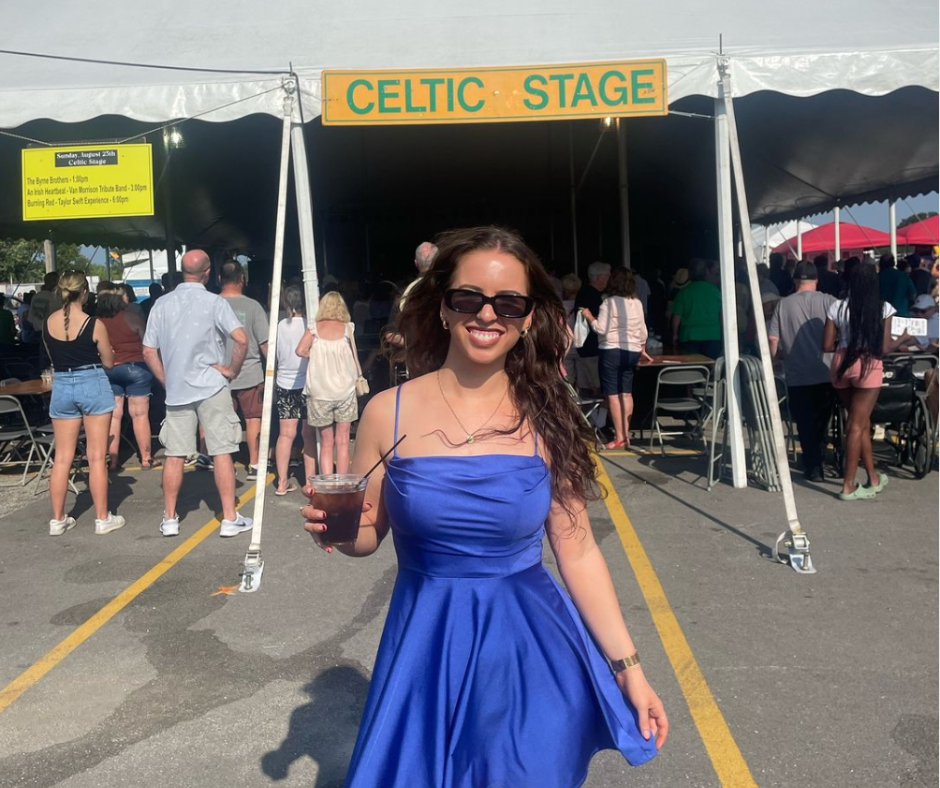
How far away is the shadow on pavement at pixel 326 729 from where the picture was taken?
3.54 meters

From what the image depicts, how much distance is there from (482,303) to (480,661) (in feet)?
2.64

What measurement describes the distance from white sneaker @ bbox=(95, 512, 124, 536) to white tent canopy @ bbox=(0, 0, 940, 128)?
2.75 metres

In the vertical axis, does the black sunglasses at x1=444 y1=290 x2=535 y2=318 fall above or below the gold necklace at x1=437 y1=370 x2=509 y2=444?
above

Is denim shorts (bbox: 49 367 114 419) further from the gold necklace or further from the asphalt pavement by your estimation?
the gold necklace

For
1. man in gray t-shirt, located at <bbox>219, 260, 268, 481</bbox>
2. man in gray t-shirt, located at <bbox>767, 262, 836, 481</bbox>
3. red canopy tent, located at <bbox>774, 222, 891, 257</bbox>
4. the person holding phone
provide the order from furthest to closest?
red canopy tent, located at <bbox>774, 222, 891, 257</bbox> < man in gray t-shirt, located at <bbox>219, 260, 268, 481</bbox> < man in gray t-shirt, located at <bbox>767, 262, 836, 481</bbox> < the person holding phone

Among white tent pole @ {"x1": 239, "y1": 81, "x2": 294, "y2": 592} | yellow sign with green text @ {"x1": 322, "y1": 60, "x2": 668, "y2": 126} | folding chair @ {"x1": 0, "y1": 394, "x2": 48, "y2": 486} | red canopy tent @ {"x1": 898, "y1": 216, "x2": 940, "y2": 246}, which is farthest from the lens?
red canopy tent @ {"x1": 898, "y1": 216, "x2": 940, "y2": 246}

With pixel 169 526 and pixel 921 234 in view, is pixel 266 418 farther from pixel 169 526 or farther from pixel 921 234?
pixel 921 234

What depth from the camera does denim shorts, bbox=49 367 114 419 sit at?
21.8ft

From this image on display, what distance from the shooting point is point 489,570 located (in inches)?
87.1

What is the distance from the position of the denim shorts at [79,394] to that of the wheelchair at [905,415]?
225 inches

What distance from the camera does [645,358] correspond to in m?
9.70

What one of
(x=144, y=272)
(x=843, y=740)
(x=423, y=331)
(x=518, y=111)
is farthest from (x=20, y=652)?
(x=144, y=272)

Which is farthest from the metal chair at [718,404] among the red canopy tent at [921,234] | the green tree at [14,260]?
the green tree at [14,260]

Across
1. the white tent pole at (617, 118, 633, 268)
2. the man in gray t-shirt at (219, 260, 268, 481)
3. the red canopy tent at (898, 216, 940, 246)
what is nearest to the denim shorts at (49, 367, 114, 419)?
the man in gray t-shirt at (219, 260, 268, 481)
